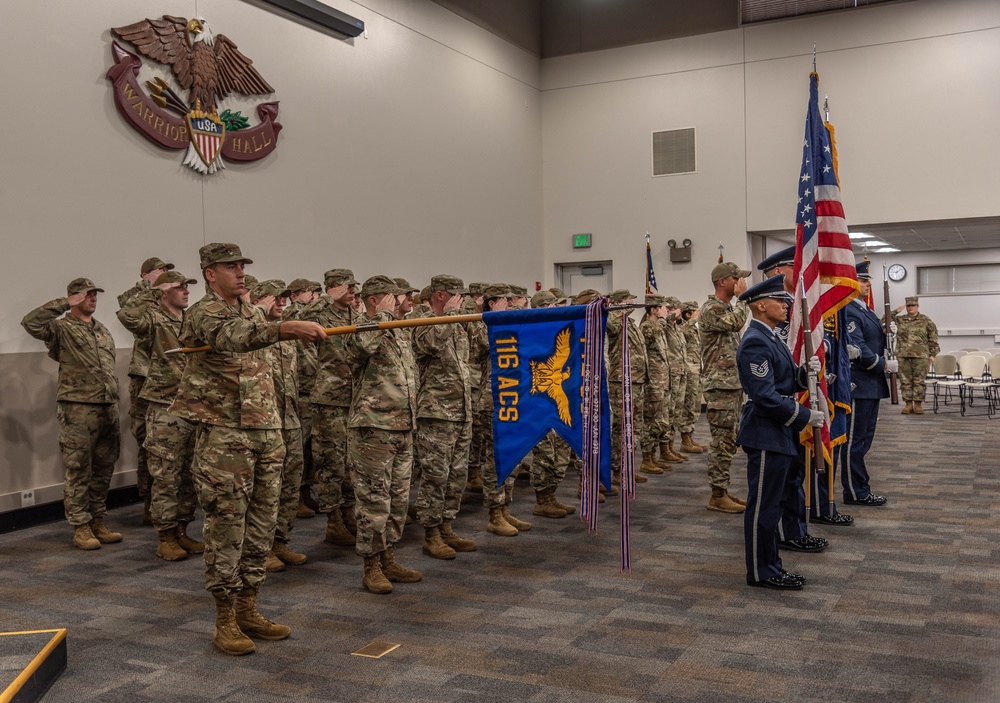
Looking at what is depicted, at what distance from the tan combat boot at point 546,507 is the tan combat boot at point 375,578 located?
1848 millimetres

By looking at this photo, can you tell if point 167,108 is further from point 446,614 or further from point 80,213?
point 446,614

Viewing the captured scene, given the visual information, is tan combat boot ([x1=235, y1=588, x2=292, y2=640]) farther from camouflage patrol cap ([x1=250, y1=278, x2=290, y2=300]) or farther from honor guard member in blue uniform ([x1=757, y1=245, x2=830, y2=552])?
honor guard member in blue uniform ([x1=757, y1=245, x2=830, y2=552])

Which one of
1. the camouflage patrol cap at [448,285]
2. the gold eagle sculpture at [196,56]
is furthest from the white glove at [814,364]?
the gold eagle sculpture at [196,56]

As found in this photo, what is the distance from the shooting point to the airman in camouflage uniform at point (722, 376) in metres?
5.91

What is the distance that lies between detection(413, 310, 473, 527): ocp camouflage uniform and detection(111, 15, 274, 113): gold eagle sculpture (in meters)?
3.78

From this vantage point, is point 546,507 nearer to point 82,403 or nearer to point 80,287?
point 82,403

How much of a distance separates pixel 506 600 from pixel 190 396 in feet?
5.74

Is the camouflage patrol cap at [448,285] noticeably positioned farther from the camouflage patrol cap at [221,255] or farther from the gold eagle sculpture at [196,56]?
the gold eagle sculpture at [196,56]

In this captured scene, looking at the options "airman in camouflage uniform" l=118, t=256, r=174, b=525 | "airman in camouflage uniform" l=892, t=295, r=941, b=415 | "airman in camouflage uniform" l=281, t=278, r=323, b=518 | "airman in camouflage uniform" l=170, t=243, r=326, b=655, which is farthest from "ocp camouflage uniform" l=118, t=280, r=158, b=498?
"airman in camouflage uniform" l=892, t=295, r=941, b=415

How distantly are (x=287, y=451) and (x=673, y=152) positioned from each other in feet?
30.3

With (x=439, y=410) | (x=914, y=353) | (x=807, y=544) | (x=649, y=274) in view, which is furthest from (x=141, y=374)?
(x=914, y=353)

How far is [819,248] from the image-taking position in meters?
5.16

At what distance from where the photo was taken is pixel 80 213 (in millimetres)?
6605

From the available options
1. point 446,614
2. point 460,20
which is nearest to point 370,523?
point 446,614
